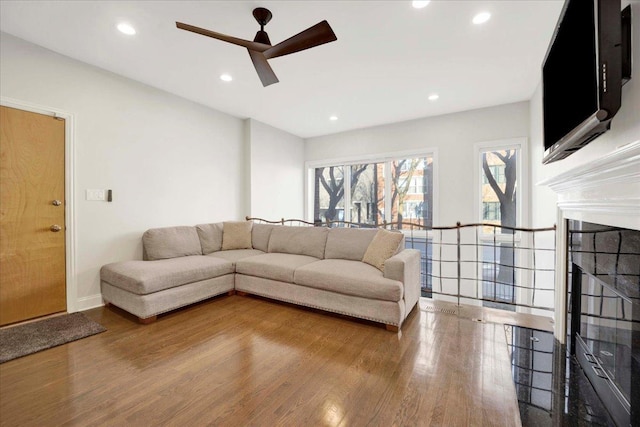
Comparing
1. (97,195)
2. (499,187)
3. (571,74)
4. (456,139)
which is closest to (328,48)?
(571,74)

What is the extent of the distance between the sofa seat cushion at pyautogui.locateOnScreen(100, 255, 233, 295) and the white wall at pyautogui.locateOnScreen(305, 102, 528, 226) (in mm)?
3531

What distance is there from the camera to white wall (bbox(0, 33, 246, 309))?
281 cm

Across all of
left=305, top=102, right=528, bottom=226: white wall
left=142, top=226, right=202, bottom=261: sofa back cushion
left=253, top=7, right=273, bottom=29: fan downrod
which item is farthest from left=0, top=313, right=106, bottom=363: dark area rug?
left=305, top=102, right=528, bottom=226: white wall

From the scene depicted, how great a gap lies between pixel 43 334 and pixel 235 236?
2.24m

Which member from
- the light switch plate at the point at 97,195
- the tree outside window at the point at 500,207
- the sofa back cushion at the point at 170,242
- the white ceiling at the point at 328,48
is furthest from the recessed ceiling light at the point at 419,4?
the light switch plate at the point at 97,195

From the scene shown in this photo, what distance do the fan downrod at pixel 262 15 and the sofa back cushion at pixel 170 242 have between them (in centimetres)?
265

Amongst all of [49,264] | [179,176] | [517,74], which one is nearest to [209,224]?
[179,176]

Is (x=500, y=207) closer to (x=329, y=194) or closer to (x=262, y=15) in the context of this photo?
(x=329, y=194)

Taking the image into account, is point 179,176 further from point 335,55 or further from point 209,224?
point 335,55

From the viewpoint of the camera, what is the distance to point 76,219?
3008 millimetres

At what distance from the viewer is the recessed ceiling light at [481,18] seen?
2262 millimetres

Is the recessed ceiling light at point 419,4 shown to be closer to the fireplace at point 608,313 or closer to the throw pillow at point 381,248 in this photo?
the fireplace at point 608,313

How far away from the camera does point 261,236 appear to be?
4.25m

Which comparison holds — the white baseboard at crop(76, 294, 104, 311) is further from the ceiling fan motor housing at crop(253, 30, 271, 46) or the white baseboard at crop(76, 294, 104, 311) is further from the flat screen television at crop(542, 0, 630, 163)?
the flat screen television at crop(542, 0, 630, 163)
